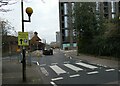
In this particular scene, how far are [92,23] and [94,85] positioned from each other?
33.1 m

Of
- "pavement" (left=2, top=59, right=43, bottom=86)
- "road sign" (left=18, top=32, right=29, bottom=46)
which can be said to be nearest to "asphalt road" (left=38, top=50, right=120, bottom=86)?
"pavement" (left=2, top=59, right=43, bottom=86)

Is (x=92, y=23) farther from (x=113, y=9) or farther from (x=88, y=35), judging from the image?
(x=113, y=9)

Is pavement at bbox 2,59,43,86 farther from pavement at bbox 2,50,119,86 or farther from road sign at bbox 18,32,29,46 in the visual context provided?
road sign at bbox 18,32,29,46

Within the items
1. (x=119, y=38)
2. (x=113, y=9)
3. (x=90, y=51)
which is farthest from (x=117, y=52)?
(x=113, y=9)

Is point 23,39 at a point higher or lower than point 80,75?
higher

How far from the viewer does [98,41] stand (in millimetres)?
37062

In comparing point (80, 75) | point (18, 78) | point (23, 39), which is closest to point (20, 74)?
point (18, 78)

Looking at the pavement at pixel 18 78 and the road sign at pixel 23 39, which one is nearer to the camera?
the pavement at pixel 18 78

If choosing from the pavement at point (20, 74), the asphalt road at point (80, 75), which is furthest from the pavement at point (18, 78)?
the asphalt road at point (80, 75)

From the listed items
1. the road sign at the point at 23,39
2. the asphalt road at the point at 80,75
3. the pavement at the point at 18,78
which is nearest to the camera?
the pavement at the point at 18,78

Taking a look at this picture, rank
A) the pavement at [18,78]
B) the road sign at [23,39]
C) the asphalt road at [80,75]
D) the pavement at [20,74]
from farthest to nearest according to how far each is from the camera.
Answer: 1. the road sign at [23,39]
2. the asphalt road at [80,75]
3. the pavement at [20,74]
4. the pavement at [18,78]

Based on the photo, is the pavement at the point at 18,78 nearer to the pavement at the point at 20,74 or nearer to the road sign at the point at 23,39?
the pavement at the point at 20,74

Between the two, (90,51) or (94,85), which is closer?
(94,85)

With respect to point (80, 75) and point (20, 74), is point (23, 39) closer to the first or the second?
point (20, 74)
